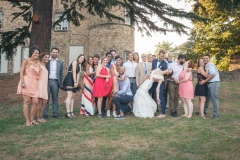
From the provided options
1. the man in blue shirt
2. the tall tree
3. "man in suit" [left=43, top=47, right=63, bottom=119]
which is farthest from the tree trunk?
the man in blue shirt

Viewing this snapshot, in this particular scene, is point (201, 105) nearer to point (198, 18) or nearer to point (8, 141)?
point (198, 18)

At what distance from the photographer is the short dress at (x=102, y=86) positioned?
281 inches

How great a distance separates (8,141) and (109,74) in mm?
3653

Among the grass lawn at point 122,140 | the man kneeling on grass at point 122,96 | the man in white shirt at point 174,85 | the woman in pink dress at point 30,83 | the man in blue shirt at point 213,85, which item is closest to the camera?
the grass lawn at point 122,140

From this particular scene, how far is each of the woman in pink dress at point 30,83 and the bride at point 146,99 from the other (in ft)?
9.96

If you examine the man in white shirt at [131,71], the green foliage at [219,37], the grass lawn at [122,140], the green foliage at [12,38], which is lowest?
the grass lawn at [122,140]

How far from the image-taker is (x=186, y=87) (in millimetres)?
7266

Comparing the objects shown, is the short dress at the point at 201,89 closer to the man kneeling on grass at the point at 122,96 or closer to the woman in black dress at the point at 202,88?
the woman in black dress at the point at 202,88

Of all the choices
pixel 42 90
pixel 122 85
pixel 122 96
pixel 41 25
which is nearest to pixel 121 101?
pixel 122 96

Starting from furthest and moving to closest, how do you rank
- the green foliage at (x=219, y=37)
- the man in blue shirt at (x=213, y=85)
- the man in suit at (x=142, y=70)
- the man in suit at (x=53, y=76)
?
the green foliage at (x=219, y=37)
the man in suit at (x=142, y=70)
the man in blue shirt at (x=213, y=85)
the man in suit at (x=53, y=76)

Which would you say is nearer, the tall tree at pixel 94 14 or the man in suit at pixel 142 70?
the man in suit at pixel 142 70

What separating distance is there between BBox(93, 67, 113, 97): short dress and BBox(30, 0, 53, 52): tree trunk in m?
3.47

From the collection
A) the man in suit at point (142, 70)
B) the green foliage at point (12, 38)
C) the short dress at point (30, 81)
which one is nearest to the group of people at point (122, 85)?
the man in suit at point (142, 70)

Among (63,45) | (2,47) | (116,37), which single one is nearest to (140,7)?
(2,47)
